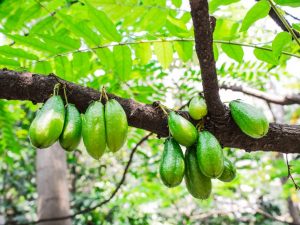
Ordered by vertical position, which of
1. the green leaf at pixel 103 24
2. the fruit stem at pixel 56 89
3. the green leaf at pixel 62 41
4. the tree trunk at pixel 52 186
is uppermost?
the green leaf at pixel 103 24

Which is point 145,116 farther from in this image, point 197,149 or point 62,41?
point 62,41

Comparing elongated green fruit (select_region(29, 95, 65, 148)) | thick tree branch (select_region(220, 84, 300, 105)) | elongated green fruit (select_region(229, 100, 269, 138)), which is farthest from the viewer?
thick tree branch (select_region(220, 84, 300, 105))

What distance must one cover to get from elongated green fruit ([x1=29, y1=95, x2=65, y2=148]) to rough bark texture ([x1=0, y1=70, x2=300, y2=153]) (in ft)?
0.52

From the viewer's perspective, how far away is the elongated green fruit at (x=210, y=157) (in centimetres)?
136

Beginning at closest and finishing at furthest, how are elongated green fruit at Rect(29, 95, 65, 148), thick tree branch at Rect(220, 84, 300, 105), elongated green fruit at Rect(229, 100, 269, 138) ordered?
elongated green fruit at Rect(29, 95, 65, 148), elongated green fruit at Rect(229, 100, 269, 138), thick tree branch at Rect(220, 84, 300, 105)

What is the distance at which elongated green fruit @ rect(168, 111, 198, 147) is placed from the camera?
1.43 m

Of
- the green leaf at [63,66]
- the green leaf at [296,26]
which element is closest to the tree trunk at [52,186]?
the green leaf at [63,66]

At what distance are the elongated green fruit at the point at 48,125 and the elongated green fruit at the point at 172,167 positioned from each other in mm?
436

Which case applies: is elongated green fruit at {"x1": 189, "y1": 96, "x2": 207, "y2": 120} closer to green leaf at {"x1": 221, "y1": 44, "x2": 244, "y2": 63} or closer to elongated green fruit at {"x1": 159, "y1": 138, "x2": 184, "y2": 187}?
elongated green fruit at {"x1": 159, "y1": 138, "x2": 184, "y2": 187}

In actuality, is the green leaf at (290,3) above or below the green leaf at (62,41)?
above

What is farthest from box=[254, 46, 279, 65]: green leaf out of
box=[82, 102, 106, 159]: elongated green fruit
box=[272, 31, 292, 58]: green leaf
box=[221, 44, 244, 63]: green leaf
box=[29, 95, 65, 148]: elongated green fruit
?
box=[29, 95, 65, 148]: elongated green fruit

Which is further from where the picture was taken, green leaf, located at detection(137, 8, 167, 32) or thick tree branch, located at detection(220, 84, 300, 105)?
thick tree branch, located at detection(220, 84, 300, 105)

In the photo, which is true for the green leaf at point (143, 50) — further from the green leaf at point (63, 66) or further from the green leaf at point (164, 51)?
the green leaf at point (63, 66)

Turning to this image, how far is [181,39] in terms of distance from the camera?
188cm
